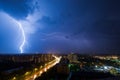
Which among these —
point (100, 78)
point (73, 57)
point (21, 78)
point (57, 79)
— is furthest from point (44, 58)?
point (21, 78)

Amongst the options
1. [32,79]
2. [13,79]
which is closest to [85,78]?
[32,79]

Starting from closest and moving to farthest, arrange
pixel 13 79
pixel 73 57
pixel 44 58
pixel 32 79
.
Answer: pixel 13 79
pixel 32 79
pixel 73 57
pixel 44 58

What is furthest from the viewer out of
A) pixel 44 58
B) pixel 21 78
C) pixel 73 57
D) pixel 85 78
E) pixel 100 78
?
pixel 44 58

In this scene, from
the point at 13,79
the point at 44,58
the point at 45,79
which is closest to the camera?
the point at 13,79

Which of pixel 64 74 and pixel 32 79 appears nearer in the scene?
pixel 32 79

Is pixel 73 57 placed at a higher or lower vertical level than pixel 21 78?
higher

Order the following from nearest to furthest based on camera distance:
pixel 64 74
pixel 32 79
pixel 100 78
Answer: pixel 32 79 → pixel 64 74 → pixel 100 78

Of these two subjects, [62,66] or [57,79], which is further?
[62,66]

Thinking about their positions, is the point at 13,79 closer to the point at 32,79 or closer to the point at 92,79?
the point at 32,79

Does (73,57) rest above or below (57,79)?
above

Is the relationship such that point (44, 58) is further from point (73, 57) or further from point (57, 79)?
point (57, 79)
